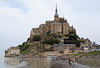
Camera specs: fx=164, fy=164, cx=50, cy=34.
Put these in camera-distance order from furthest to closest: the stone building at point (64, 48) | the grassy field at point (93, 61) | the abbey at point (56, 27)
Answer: the abbey at point (56, 27), the stone building at point (64, 48), the grassy field at point (93, 61)

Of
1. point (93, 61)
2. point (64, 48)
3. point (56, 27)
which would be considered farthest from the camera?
point (56, 27)

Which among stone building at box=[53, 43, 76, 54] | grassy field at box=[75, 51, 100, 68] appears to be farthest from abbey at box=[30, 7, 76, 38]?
grassy field at box=[75, 51, 100, 68]

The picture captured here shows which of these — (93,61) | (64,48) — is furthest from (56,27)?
(93,61)

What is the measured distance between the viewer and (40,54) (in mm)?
71250

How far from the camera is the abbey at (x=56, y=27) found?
86.9 m

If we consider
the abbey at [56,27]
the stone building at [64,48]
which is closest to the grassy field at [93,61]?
the stone building at [64,48]

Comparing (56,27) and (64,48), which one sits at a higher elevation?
(56,27)

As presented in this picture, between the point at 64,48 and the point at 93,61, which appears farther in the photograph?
the point at 64,48

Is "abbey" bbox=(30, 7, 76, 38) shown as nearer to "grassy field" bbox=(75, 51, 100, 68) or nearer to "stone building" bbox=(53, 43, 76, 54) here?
"stone building" bbox=(53, 43, 76, 54)

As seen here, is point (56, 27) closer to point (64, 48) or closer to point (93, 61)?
point (64, 48)

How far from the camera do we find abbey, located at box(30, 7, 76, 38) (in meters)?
86.9

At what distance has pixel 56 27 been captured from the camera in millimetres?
86688

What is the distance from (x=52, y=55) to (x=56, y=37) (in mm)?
15337

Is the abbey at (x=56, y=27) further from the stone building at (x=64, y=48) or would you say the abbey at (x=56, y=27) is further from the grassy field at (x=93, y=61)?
the grassy field at (x=93, y=61)
